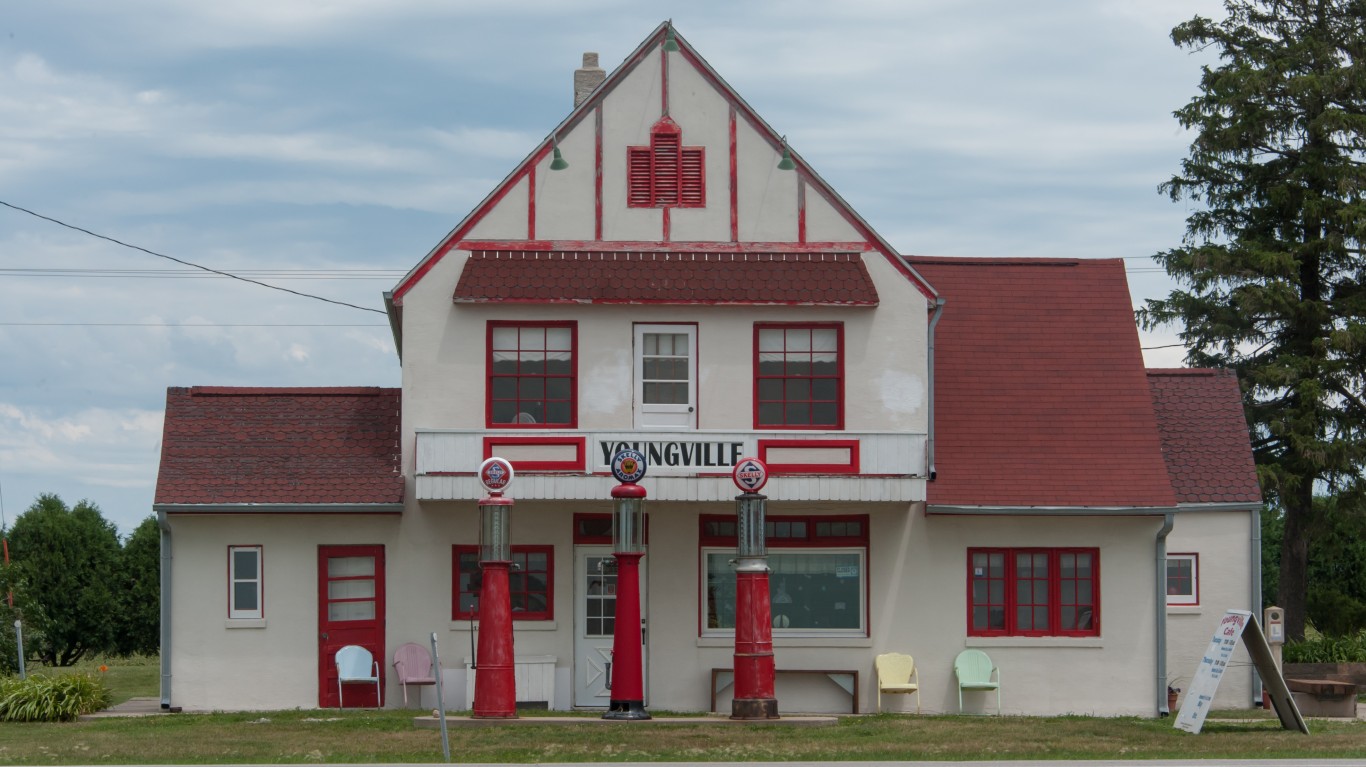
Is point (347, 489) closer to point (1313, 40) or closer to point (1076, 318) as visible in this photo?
point (1076, 318)

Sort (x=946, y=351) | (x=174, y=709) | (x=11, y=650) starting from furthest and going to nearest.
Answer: (x=11, y=650), (x=946, y=351), (x=174, y=709)

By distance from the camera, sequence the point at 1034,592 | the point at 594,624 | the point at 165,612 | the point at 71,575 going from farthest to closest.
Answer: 1. the point at 71,575
2. the point at 1034,592
3. the point at 594,624
4. the point at 165,612

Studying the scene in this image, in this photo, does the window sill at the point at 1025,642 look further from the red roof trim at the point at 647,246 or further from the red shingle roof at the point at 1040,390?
the red roof trim at the point at 647,246

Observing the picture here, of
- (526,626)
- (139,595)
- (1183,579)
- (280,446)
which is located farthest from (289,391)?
(139,595)

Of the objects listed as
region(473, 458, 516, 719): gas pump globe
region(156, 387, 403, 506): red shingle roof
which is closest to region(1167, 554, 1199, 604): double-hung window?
region(473, 458, 516, 719): gas pump globe

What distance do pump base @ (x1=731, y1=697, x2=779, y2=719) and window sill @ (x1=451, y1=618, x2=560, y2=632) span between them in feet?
14.1

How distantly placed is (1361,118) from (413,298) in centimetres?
1919

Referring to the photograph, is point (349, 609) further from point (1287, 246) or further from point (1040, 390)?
point (1287, 246)

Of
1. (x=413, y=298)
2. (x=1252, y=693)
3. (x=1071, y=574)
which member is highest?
(x=413, y=298)

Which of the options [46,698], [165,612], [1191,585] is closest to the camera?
[46,698]

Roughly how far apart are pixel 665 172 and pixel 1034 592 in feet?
25.3

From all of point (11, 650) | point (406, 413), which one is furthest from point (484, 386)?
point (11, 650)

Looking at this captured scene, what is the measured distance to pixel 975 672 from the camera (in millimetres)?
25344

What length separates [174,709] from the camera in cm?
2469
